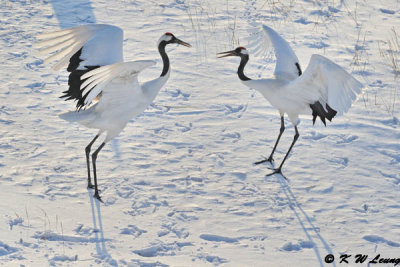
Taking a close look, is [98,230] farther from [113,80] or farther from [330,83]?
[330,83]

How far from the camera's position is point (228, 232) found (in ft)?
14.7

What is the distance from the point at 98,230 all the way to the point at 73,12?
4.96 m

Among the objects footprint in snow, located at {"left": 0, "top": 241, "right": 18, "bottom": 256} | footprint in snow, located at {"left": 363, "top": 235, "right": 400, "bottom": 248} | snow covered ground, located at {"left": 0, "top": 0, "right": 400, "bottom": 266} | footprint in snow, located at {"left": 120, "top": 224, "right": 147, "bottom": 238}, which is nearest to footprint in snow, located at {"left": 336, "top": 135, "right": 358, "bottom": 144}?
snow covered ground, located at {"left": 0, "top": 0, "right": 400, "bottom": 266}

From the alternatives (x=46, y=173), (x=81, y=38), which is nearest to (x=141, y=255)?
(x=46, y=173)

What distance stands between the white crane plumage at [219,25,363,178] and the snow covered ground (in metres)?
0.20

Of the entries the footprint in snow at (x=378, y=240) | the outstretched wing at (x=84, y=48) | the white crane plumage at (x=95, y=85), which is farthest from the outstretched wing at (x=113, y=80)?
the footprint in snow at (x=378, y=240)

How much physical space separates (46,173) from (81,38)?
126 centimetres

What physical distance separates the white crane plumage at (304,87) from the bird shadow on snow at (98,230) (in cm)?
165

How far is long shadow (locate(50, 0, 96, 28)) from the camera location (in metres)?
8.26

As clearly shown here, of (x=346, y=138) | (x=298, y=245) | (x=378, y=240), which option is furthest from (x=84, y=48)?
(x=378, y=240)

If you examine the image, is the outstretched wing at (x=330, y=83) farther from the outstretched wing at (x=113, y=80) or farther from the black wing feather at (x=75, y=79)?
A: the black wing feather at (x=75, y=79)

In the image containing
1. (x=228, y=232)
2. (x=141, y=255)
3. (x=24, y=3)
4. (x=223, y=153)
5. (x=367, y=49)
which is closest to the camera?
(x=141, y=255)

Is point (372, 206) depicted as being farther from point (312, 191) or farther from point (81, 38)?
point (81, 38)

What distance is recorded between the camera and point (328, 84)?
16.1 feet
